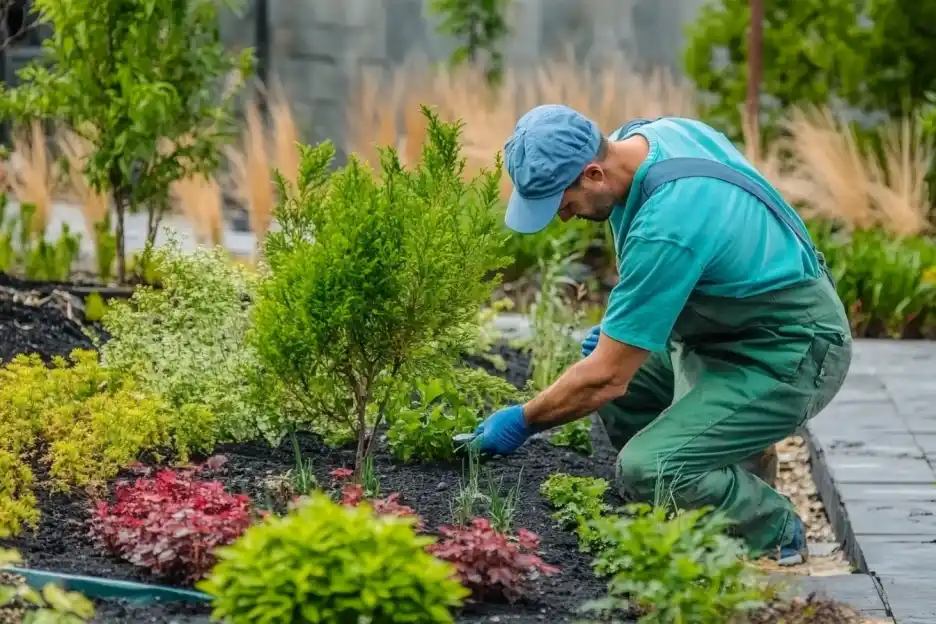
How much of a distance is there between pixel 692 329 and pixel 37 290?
3.81 metres

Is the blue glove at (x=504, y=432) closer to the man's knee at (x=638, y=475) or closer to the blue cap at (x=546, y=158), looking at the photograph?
the man's knee at (x=638, y=475)

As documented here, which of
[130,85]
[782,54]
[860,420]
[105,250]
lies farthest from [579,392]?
[782,54]

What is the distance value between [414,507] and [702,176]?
1.32 m

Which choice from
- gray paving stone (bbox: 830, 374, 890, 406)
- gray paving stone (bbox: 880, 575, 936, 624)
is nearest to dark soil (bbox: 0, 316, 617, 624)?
gray paving stone (bbox: 880, 575, 936, 624)

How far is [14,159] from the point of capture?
10.0m

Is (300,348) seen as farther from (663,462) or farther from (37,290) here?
(37,290)

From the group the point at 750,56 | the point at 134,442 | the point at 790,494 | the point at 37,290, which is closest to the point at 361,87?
the point at 750,56

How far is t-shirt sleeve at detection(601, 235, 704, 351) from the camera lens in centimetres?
435

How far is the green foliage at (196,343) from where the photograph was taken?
5.14 m

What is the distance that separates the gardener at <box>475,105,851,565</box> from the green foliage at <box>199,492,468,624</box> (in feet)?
4.67

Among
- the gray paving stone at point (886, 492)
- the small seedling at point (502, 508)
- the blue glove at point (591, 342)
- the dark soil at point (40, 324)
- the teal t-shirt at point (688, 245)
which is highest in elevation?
the teal t-shirt at point (688, 245)

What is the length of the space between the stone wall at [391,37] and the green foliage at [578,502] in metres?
8.60

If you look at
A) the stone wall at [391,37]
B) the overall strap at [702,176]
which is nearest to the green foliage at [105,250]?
the overall strap at [702,176]

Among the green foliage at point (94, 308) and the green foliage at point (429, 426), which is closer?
the green foliage at point (429, 426)
